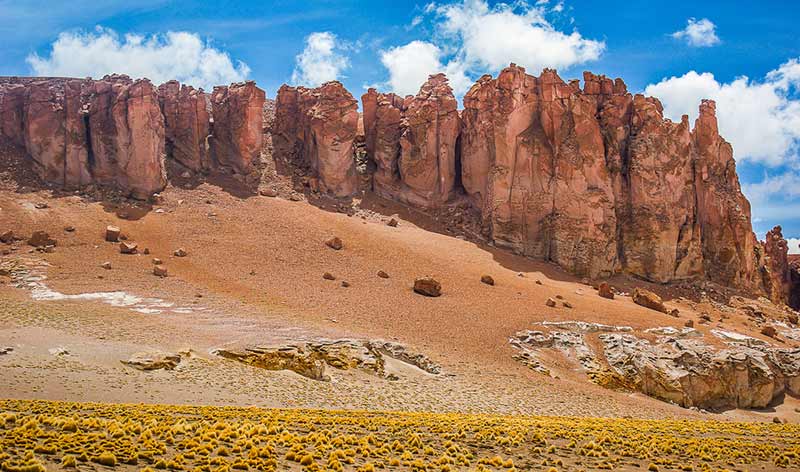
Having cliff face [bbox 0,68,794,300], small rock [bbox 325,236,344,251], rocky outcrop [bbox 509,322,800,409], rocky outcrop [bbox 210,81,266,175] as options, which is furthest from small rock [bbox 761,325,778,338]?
rocky outcrop [bbox 210,81,266,175]

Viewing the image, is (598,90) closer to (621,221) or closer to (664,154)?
(664,154)

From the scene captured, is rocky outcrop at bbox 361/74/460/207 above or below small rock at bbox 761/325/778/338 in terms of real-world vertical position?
above

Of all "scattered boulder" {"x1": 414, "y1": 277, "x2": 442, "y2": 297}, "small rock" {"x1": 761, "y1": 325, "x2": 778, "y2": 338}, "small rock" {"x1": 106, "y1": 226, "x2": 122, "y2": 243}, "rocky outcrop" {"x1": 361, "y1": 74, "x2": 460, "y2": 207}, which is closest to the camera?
"scattered boulder" {"x1": 414, "y1": 277, "x2": 442, "y2": 297}

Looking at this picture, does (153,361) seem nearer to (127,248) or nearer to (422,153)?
(127,248)

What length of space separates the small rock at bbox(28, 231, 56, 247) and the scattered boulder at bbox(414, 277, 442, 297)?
22.2 m

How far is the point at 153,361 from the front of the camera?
25.2 metres

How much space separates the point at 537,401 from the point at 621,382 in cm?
651

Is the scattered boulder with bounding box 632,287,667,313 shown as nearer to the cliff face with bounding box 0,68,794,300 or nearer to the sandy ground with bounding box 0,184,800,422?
the sandy ground with bounding box 0,184,800,422

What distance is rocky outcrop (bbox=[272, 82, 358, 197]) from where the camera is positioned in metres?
53.2

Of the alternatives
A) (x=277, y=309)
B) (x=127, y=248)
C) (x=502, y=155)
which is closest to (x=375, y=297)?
(x=277, y=309)

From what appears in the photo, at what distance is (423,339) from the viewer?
3306 centimetres

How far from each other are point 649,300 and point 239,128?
112 ft

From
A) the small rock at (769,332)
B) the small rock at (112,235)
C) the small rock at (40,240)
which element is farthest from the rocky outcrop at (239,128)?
the small rock at (769,332)

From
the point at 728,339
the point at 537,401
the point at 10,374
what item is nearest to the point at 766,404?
the point at 728,339
